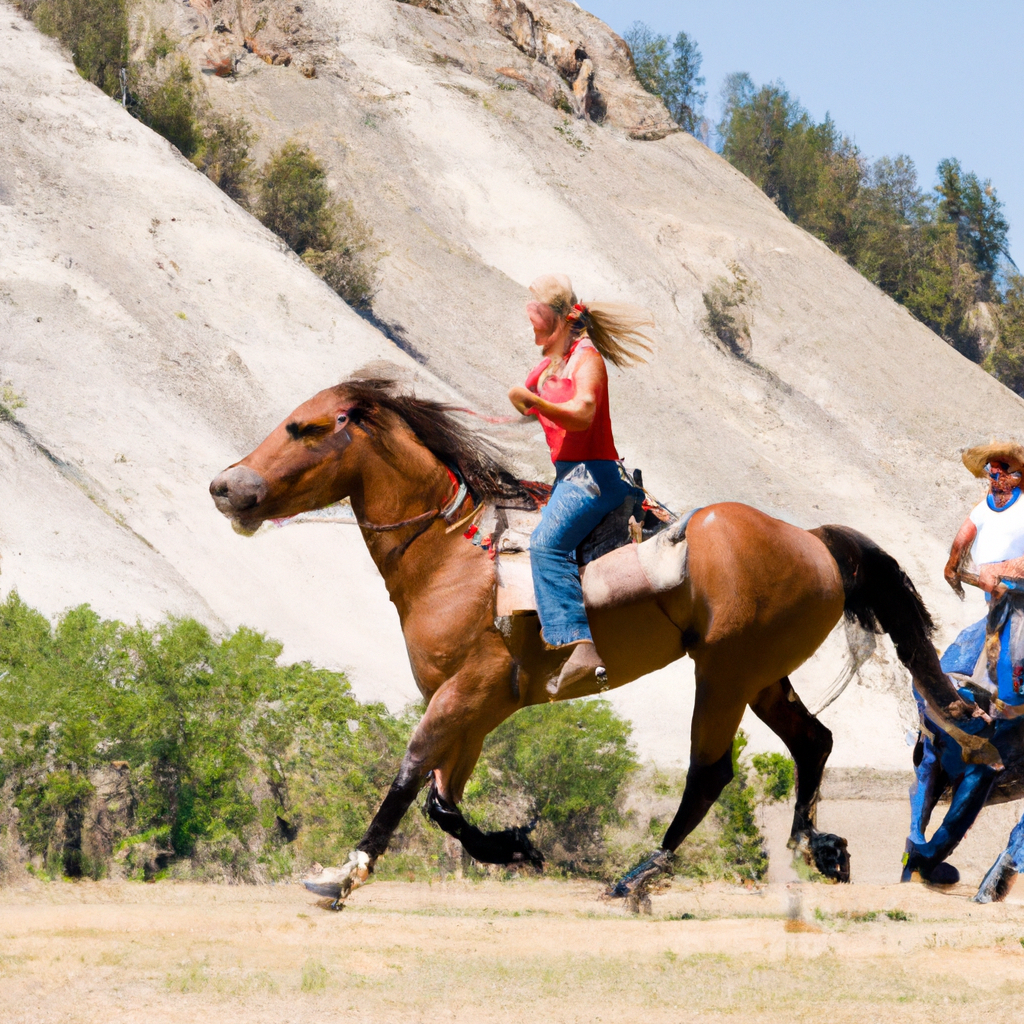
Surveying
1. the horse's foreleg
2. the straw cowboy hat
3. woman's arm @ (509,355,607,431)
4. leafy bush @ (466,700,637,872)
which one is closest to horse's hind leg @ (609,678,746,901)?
the horse's foreleg

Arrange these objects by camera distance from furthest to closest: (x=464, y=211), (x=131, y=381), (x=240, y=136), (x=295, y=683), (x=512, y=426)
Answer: (x=464, y=211), (x=240, y=136), (x=131, y=381), (x=295, y=683), (x=512, y=426)

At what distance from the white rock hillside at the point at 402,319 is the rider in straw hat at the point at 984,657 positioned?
261cm

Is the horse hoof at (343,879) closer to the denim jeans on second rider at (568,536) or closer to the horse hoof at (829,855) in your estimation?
the denim jeans on second rider at (568,536)

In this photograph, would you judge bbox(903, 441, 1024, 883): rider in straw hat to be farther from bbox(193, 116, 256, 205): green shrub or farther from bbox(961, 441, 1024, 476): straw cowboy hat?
bbox(193, 116, 256, 205): green shrub

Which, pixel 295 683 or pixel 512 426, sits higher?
pixel 512 426

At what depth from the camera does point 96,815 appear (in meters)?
8.77

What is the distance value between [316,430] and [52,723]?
442cm

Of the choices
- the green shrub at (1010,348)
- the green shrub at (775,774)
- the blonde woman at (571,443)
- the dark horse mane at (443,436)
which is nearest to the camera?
the blonde woman at (571,443)

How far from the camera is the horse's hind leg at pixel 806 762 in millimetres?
6402

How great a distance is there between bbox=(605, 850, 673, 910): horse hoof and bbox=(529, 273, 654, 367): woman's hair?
2.55 m

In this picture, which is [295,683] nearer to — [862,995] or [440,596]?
[440,596]

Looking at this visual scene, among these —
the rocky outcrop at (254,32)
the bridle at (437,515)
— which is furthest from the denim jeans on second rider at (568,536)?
the rocky outcrop at (254,32)

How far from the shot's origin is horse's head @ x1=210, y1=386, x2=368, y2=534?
5500 millimetres

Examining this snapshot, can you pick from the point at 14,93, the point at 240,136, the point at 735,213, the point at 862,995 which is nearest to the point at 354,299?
the point at 240,136
